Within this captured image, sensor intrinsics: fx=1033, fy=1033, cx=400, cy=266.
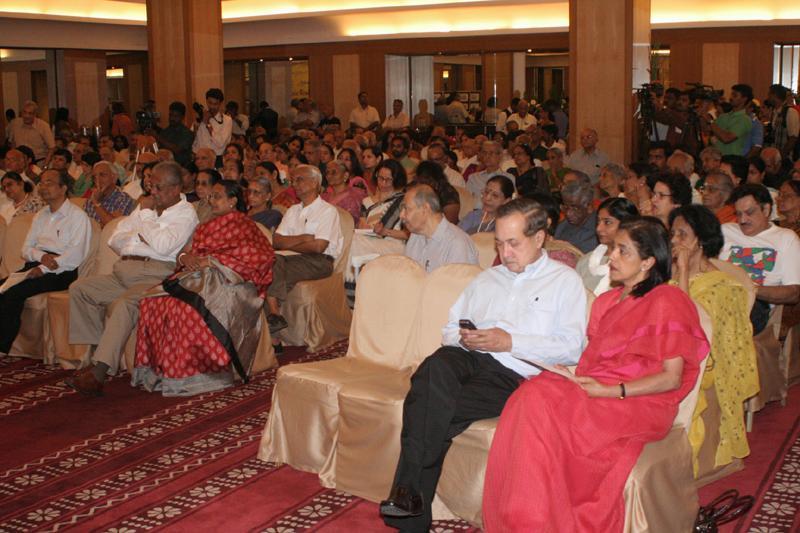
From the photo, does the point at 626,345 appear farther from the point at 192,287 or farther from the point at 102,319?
the point at 102,319

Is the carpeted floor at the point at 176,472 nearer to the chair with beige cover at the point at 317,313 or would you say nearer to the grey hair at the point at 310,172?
the chair with beige cover at the point at 317,313

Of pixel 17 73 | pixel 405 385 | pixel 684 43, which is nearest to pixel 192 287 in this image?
Answer: pixel 405 385

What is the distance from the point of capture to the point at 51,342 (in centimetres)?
703

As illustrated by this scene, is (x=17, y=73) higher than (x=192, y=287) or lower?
higher

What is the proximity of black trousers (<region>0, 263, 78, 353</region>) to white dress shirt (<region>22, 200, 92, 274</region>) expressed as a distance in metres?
0.07

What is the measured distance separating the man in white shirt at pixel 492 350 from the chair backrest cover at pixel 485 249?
1.72 meters

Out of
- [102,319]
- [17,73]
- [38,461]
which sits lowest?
[38,461]

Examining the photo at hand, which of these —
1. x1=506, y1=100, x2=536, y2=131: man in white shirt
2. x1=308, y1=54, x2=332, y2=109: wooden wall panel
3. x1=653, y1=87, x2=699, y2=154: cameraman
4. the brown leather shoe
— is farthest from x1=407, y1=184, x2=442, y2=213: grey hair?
x1=308, y1=54, x2=332, y2=109: wooden wall panel

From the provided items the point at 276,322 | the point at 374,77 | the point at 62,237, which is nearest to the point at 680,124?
the point at 276,322

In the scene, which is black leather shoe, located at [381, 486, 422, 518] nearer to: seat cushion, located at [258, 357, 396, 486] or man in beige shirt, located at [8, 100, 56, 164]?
seat cushion, located at [258, 357, 396, 486]

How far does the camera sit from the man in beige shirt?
14.5 metres

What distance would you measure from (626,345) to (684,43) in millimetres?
15010

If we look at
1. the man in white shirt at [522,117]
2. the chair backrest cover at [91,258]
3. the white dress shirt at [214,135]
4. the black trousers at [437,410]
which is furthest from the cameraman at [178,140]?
the black trousers at [437,410]

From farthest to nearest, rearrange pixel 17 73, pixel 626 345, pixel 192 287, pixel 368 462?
1. pixel 17 73
2. pixel 192 287
3. pixel 368 462
4. pixel 626 345
